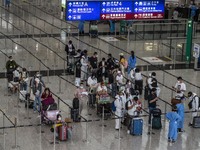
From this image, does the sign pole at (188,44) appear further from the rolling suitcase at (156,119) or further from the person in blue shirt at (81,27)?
the rolling suitcase at (156,119)

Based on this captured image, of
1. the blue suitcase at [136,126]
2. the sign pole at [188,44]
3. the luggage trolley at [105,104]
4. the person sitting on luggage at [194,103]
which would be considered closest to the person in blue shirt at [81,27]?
the sign pole at [188,44]

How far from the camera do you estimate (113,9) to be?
2659cm

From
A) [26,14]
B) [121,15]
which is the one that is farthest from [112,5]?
[26,14]

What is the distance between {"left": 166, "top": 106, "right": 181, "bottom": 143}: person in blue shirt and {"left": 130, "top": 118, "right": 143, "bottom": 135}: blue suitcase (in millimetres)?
1069

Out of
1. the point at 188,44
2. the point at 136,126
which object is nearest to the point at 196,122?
the point at 136,126

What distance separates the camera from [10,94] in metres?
25.3

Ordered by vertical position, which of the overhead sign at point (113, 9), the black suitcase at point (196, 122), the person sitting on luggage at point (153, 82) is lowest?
the black suitcase at point (196, 122)

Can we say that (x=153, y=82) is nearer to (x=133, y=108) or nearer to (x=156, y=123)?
(x=156, y=123)

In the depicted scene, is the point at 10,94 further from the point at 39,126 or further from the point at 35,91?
the point at 39,126

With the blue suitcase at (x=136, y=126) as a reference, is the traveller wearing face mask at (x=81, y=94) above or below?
above

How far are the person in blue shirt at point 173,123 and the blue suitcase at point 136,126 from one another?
107 centimetres

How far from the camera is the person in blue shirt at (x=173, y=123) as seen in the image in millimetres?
19828

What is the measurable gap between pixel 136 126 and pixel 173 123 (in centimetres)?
143

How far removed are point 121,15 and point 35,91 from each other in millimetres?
6247
